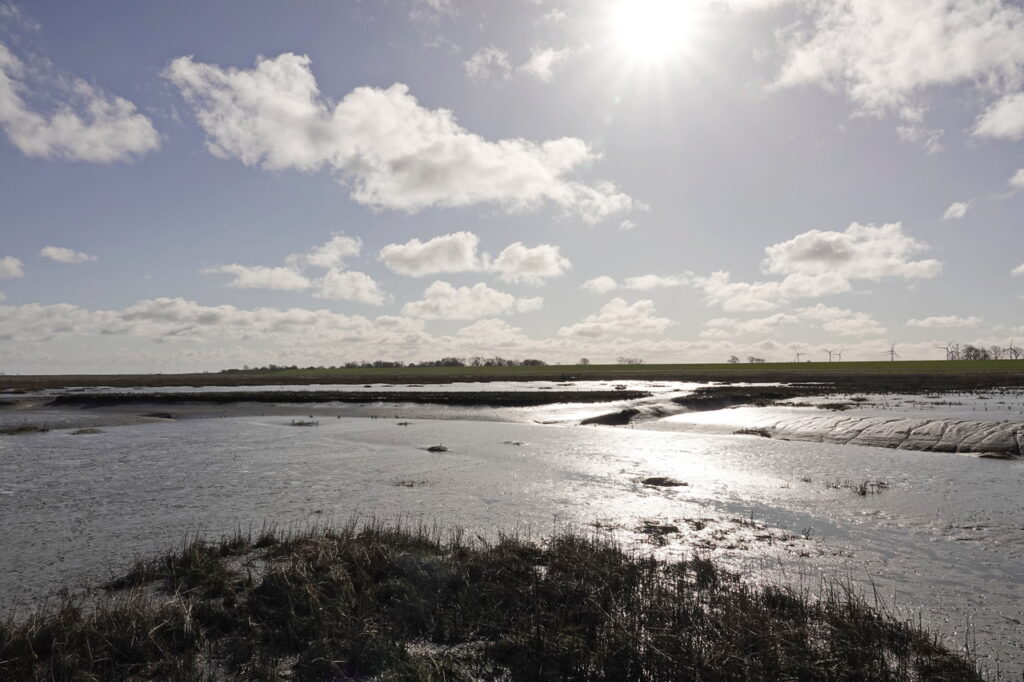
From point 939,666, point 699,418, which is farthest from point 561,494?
point 699,418

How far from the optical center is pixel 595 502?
17234mm

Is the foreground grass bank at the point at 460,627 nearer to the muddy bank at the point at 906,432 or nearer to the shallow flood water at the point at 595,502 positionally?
the shallow flood water at the point at 595,502

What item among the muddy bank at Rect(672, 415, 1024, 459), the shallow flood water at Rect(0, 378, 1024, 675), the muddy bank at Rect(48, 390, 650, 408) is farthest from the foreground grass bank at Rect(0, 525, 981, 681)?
the muddy bank at Rect(48, 390, 650, 408)

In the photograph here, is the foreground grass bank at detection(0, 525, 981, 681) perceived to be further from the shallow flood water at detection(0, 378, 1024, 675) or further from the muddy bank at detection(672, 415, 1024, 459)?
the muddy bank at detection(672, 415, 1024, 459)

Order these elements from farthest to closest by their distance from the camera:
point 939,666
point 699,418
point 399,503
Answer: point 699,418 < point 399,503 < point 939,666

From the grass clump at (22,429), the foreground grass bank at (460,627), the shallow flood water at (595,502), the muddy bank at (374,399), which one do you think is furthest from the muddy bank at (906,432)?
→ the grass clump at (22,429)

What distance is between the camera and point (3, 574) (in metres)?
11.0

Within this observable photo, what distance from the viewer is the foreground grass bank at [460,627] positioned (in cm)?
685

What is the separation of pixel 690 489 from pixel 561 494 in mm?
4709

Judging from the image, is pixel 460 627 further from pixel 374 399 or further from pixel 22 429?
pixel 374 399

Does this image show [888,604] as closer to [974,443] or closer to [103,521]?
[103,521]

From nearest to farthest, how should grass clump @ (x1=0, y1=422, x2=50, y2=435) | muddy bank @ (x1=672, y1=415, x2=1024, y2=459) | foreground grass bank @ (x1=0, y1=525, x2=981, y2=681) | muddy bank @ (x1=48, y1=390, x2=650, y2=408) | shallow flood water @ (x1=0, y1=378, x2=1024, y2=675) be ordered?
foreground grass bank @ (x1=0, y1=525, x2=981, y2=681) → shallow flood water @ (x1=0, y1=378, x2=1024, y2=675) → muddy bank @ (x1=672, y1=415, x2=1024, y2=459) → grass clump @ (x1=0, y1=422, x2=50, y2=435) → muddy bank @ (x1=48, y1=390, x2=650, y2=408)

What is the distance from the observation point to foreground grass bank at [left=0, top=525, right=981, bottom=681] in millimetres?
6852

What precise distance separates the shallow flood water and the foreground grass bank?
178 cm
